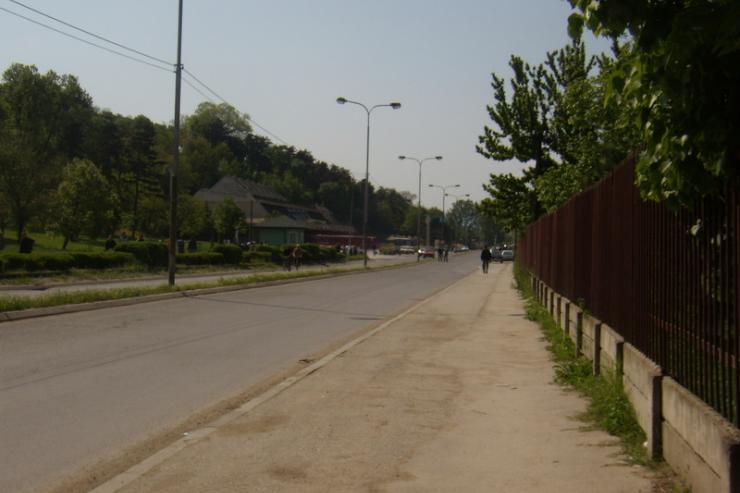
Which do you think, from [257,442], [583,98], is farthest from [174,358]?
[583,98]

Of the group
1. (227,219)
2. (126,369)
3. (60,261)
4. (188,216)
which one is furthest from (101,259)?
(227,219)

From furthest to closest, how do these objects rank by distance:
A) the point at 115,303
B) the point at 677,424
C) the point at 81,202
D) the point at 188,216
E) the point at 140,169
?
1. the point at 140,169
2. the point at 188,216
3. the point at 81,202
4. the point at 115,303
5. the point at 677,424

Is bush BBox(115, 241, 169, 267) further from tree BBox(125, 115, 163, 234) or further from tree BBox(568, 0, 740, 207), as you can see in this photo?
tree BBox(125, 115, 163, 234)

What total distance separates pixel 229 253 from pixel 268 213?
78068 millimetres

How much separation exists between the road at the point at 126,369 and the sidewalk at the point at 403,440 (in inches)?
26.6

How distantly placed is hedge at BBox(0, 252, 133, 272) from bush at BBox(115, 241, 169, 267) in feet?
3.20

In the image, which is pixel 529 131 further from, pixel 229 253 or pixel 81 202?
pixel 81 202

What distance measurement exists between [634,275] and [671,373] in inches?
60.1

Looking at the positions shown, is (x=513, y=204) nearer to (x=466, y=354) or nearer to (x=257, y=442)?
(x=466, y=354)

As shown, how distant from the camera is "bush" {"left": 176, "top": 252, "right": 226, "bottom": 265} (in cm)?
4428

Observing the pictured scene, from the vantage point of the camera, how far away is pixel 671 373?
227 inches

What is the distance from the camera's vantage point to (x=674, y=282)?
18.8ft

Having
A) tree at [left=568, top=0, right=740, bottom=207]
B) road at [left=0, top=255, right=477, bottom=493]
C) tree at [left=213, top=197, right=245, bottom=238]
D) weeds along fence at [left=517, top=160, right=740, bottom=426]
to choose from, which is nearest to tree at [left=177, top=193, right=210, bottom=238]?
tree at [left=213, top=197, right=245, bottom=238]

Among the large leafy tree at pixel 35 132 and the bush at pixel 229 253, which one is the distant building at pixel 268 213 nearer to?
the large leafy tree at pixel 35 132
